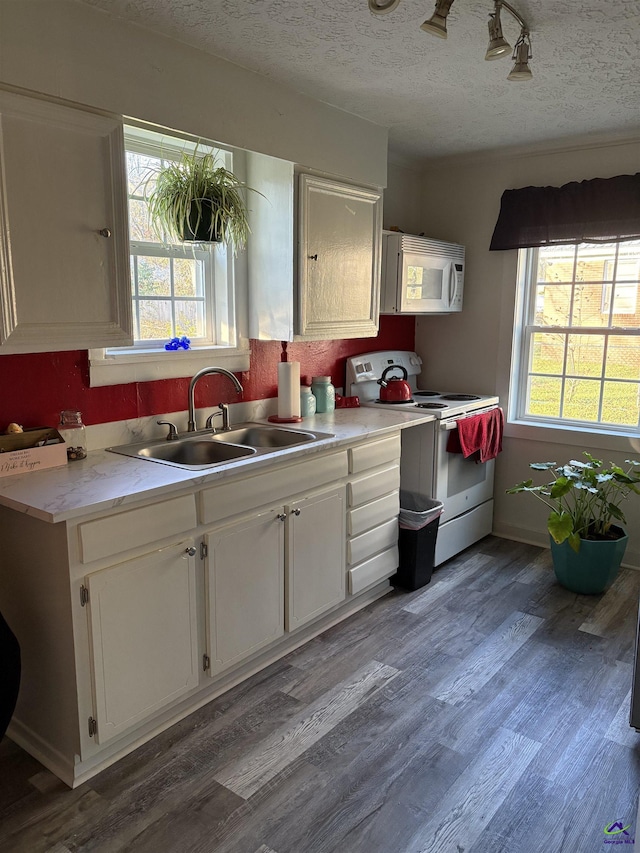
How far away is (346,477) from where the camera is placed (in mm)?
2930

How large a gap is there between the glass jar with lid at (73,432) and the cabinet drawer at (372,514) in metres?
1.22

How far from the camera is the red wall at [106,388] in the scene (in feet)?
7.45

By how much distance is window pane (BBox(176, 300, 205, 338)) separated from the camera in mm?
2943

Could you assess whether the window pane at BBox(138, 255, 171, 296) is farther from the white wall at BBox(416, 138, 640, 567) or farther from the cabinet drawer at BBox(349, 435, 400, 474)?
the white wall at BBox(416, 138, 640, 567)

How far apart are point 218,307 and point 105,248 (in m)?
0.96

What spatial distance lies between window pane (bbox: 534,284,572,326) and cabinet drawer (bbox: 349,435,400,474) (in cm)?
147

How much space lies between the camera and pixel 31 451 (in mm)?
2186

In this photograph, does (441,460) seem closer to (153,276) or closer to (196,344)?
(196,344)

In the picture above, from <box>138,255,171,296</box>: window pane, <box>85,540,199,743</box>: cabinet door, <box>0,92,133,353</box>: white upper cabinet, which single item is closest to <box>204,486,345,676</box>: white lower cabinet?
<box>85,540,199,743</box>: cabinet door

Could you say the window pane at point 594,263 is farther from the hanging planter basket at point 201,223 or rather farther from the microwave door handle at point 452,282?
the hanging planter basket at point 201,223

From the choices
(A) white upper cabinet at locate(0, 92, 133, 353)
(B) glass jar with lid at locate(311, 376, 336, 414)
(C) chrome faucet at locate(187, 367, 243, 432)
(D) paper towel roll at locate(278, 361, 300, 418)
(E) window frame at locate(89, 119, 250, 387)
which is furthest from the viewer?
(B) glass jar with lid at locate(311, 376, 336, 414)

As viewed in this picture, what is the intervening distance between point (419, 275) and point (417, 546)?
A: 1.58 m

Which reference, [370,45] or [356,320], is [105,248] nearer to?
[370,45]

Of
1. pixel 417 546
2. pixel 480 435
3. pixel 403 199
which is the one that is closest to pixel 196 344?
pixel 417 546
